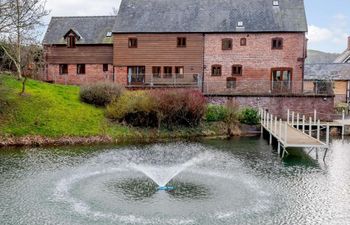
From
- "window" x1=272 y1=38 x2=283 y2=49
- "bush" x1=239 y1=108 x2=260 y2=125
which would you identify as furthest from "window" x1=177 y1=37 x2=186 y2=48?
"bush" x1=239 y1=108 x2=260 y2=125

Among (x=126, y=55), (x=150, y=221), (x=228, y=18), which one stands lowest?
(x=150, y=221)

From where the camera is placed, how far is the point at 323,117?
116 feet

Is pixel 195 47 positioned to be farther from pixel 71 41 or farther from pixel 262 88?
pixel 71 41

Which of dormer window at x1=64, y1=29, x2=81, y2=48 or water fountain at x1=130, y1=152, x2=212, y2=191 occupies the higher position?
dormer window at x1=64, y1=29, x2=81, y2=48

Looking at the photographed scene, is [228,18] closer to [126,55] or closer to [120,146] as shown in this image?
[126,55]

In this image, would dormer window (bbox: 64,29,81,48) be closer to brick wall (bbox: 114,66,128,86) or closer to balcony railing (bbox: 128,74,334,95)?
brick wall (bbox: 114,66,128,86)

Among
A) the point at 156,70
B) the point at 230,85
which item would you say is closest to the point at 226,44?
the point at 230,85

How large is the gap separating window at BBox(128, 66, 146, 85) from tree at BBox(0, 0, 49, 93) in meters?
10.6

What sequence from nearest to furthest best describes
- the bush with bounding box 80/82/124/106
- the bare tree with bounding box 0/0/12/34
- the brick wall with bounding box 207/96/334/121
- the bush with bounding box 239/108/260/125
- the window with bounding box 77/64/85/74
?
the bare tree with bounding box 0/0/12/34, the bush with bounding box 80/82/124/106, the bush with bounding box 239/108/260/125, the brick wall with bounding box 207/96/334/121, the window with bounding box 77/64/85/74

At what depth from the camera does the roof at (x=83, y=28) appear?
137 feet

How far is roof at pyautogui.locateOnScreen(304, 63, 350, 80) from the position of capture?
51278mm

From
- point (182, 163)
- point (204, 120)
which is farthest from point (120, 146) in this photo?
point (204, 120)

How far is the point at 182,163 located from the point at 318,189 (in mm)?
6946

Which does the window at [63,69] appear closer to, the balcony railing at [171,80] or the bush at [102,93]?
the balcony railing at [171,80]
